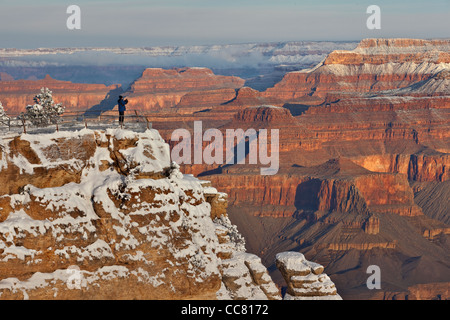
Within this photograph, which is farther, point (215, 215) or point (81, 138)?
point (215, 215)

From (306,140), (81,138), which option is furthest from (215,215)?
(306,140)

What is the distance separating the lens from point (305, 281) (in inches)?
1715

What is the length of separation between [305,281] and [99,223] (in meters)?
15.0

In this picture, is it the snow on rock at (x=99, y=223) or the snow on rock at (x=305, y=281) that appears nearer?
the snow on rock at (x=99, y=223)

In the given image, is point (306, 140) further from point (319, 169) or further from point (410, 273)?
point (410, 273)

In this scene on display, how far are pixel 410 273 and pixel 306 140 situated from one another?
75.2 meters

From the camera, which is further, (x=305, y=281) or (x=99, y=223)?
(x=305, y=281)

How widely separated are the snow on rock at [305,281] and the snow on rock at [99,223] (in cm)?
954

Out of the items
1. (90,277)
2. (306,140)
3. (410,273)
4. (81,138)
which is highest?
(81,138)

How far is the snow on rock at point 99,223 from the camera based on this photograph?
3156cm

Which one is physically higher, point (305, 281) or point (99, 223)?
point (99, 223)

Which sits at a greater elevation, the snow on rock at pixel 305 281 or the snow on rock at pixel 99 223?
the snow on rock at pixel 99 223

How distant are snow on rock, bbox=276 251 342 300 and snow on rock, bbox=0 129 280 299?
9.54 meters

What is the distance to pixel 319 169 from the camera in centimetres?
17850
